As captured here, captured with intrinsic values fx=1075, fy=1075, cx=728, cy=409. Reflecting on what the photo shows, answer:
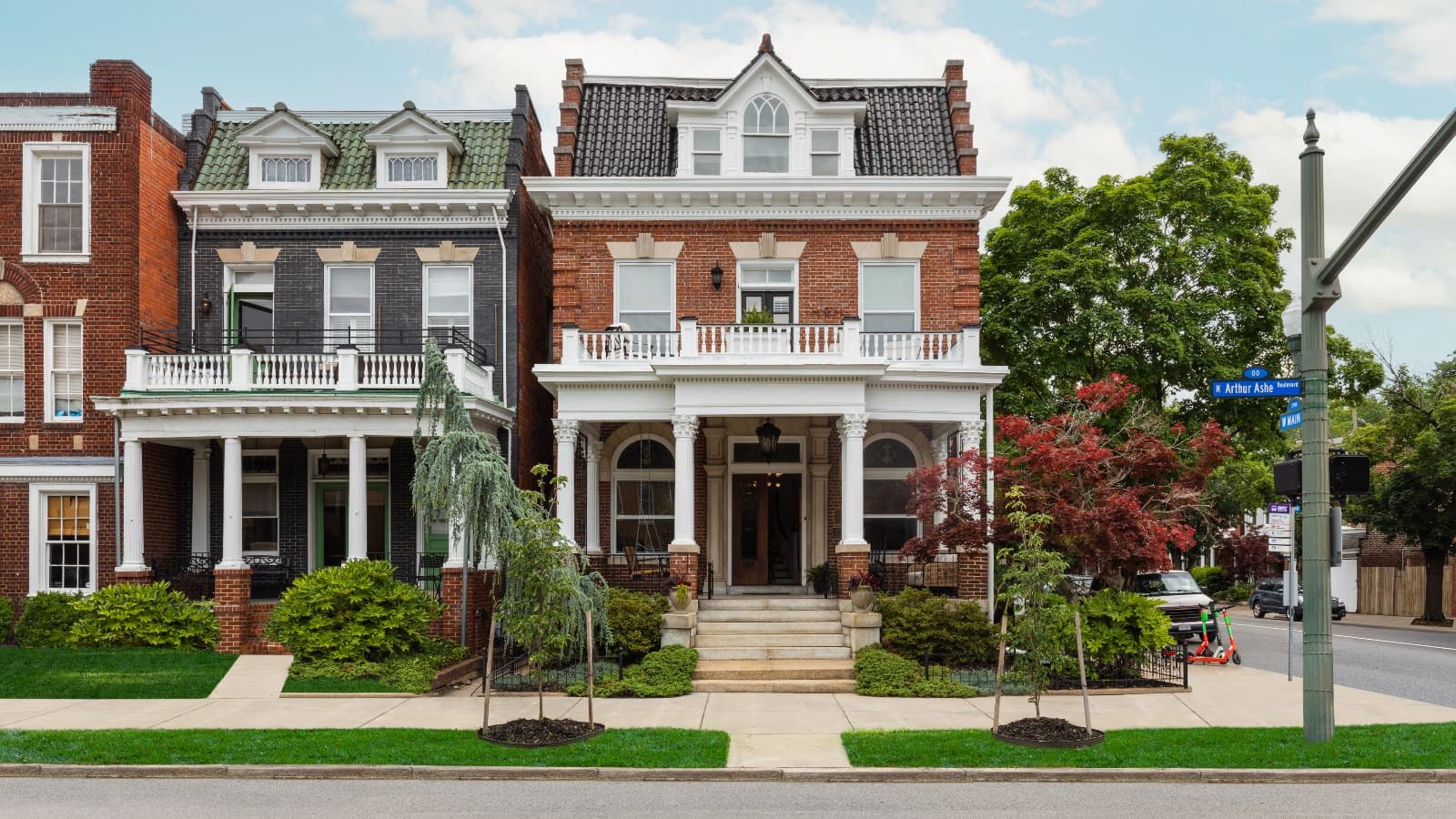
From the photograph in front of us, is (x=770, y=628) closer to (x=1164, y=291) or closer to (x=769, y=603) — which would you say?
(x=769, y=603)

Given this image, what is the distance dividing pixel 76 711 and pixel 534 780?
793cm

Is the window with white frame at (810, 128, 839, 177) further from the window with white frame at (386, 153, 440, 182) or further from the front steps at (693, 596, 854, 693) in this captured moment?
the front steps at (693, 596, 854, 693)

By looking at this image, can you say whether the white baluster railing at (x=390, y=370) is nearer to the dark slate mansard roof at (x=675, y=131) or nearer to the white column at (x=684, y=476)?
the white column at (x=684, y=476)

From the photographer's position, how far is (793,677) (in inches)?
681

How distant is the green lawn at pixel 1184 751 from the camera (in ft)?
37.0

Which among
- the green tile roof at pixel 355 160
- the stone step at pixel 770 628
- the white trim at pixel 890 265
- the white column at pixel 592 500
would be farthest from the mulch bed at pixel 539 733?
the green tile roof at pixel 355 160

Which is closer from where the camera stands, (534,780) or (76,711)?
(534,780)

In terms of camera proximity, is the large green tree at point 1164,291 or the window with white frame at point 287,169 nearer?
the window with white frame at point 287,169

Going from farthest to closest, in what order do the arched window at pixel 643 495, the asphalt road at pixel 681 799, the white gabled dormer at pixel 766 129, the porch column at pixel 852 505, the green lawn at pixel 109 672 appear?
the arched window at pixel 643 495 < the white gabled dormer at pixel 766 129 < the porch column at pixel 852 505 < the green lawn at pixel 109 672 < the asphalt road at pixel 681 799

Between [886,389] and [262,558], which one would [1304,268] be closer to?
[886,389]

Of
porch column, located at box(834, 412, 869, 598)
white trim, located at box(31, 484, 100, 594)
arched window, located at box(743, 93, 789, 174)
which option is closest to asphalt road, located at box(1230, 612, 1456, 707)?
porch column, located at box(834, 412, 869, 598)

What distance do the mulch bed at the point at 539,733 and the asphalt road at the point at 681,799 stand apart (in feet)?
4.19

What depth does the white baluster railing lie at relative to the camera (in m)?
19.7

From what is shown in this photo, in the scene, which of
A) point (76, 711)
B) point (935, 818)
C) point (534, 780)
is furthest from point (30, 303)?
point (935, 818)
